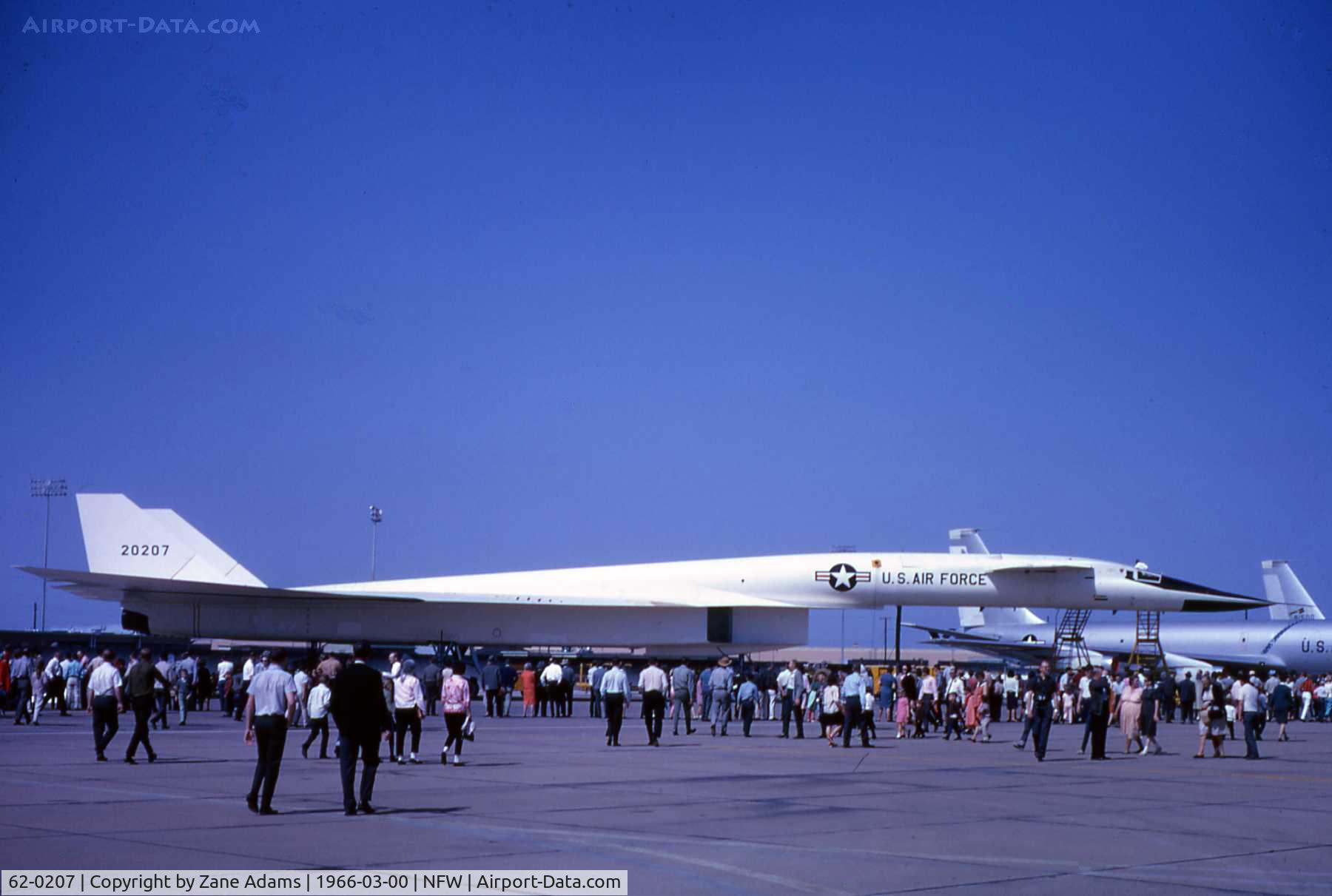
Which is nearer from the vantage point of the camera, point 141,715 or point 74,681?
point 141,715

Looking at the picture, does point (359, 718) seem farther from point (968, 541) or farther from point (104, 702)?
point (968, 541)

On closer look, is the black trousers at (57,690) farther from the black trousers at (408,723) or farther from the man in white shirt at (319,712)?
the black trousers at (408,723)

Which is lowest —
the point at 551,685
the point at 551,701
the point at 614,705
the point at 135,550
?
the point at 551,701

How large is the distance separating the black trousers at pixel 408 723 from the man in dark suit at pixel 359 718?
191 inches

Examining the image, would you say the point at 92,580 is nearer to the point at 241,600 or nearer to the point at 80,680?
the point at 241,600

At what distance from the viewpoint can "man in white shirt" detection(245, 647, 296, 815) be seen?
32.1ft

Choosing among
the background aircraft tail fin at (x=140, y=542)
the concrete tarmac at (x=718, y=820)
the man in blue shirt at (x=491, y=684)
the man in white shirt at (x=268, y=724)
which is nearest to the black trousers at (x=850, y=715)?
the concrete tarmac at (x=718, y=820)

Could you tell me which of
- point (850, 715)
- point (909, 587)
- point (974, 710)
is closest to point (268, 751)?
point (850, 715)

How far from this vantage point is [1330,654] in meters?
51.6

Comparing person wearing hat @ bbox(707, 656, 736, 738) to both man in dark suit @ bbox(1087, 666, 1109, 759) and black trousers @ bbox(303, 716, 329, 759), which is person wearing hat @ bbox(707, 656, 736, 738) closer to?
man in dark suit @ bbox(1087, 666, 1109, 759)

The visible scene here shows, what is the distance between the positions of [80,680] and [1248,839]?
24117 millimetres

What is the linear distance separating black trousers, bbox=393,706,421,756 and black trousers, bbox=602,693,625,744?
13.9 ft

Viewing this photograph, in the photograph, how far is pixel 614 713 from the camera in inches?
751

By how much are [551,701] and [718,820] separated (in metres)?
19.2
